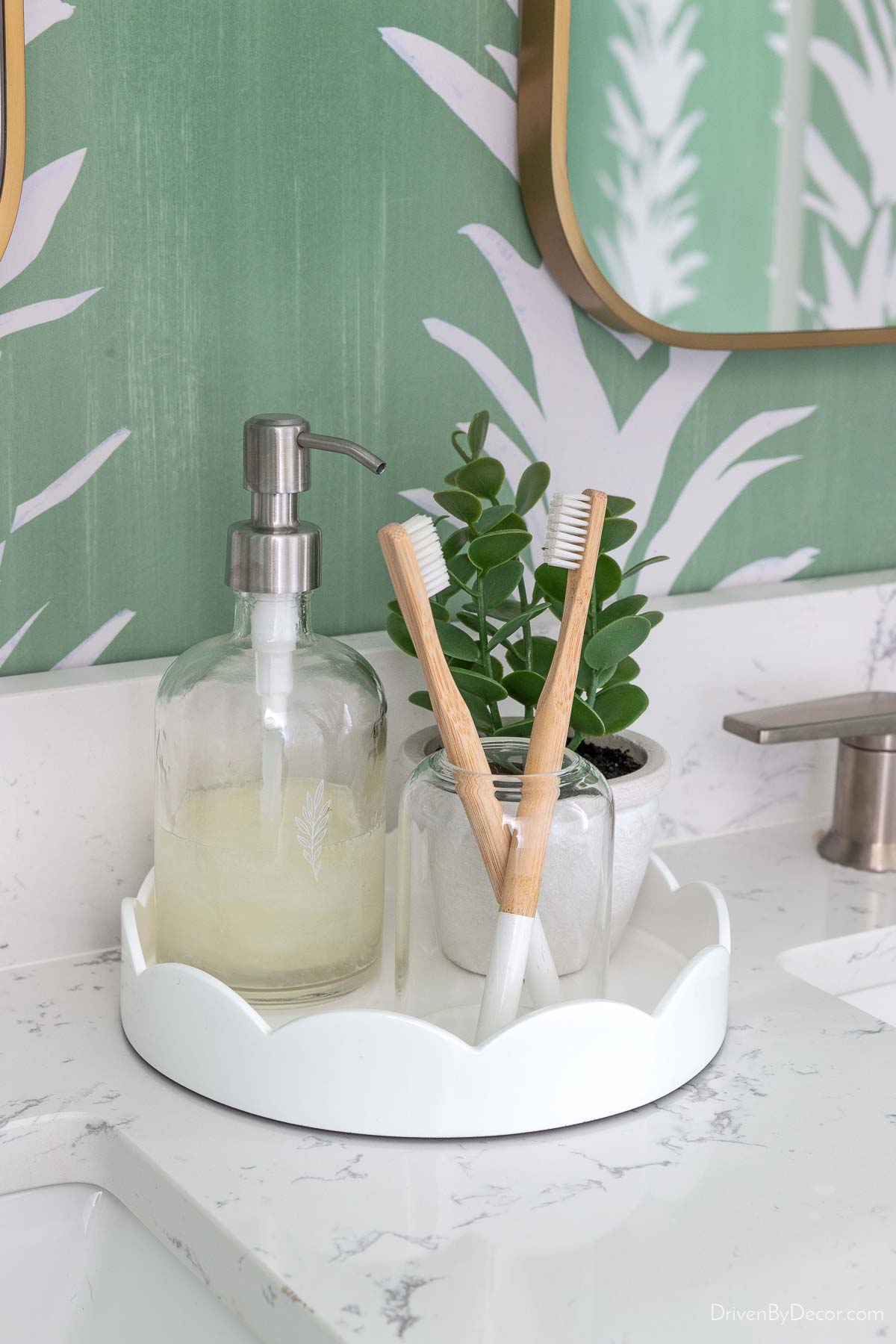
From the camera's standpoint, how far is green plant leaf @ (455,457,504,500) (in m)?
0.67

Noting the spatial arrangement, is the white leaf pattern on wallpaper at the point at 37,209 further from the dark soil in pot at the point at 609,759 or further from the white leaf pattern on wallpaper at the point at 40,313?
the dark soil in pot at the point at 609,759

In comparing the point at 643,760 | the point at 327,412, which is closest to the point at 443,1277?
the point at 643,760

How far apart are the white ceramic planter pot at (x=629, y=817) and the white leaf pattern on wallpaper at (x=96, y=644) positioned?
0.16 metres

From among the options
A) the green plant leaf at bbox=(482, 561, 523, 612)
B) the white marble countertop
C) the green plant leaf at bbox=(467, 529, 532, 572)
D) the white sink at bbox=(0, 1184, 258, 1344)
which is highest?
the green plant leaf at bbox=(467, 529, 532, 572)

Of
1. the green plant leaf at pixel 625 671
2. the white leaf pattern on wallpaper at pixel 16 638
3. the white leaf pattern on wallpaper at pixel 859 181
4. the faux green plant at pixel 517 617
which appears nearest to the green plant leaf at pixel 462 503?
the faux green plant at pixel 517 617

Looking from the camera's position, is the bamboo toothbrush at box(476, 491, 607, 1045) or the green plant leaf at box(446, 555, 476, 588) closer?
the bamboo toothbrush at box(476, 491, 607, 1045)

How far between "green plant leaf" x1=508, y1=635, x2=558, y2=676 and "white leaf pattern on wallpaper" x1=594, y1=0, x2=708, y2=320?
0.78ft

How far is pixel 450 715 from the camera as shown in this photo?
568mm

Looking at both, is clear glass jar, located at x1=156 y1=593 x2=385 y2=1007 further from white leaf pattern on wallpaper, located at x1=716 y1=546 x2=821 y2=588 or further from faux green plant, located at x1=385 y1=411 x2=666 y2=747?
white leaf pattern on wallpaper, located at x1=716 y1=546 x2=821 y2=588

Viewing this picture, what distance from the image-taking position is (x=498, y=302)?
79 cm

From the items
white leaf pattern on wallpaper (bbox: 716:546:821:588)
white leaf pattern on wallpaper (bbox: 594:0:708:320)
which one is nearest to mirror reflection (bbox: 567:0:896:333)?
white leaf pattern on wallpaper (bbox: 594:0:708:320)

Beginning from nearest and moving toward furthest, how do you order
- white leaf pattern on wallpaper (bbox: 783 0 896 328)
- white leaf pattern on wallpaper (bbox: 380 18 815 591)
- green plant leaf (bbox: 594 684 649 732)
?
green plant leaf (bbox: 594 684 649 732)
white leaf pattern on wallpaper (bbox: 380 18 815 591)
white leaf pattern on wallpaper (bbox: 783 0 896 328)

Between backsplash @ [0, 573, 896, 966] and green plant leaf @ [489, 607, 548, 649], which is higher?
green plant leaf @ [489, 607, 548, 649]

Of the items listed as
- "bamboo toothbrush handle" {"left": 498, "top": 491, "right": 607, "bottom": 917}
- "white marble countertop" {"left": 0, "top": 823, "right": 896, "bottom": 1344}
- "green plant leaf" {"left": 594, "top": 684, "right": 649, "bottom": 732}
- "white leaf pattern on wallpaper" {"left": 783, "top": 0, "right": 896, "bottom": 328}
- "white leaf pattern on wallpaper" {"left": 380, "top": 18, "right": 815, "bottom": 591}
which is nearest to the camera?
"white marble countertop" {"left": 0, "top": 823, "right": 896, "bottom": 1344}
